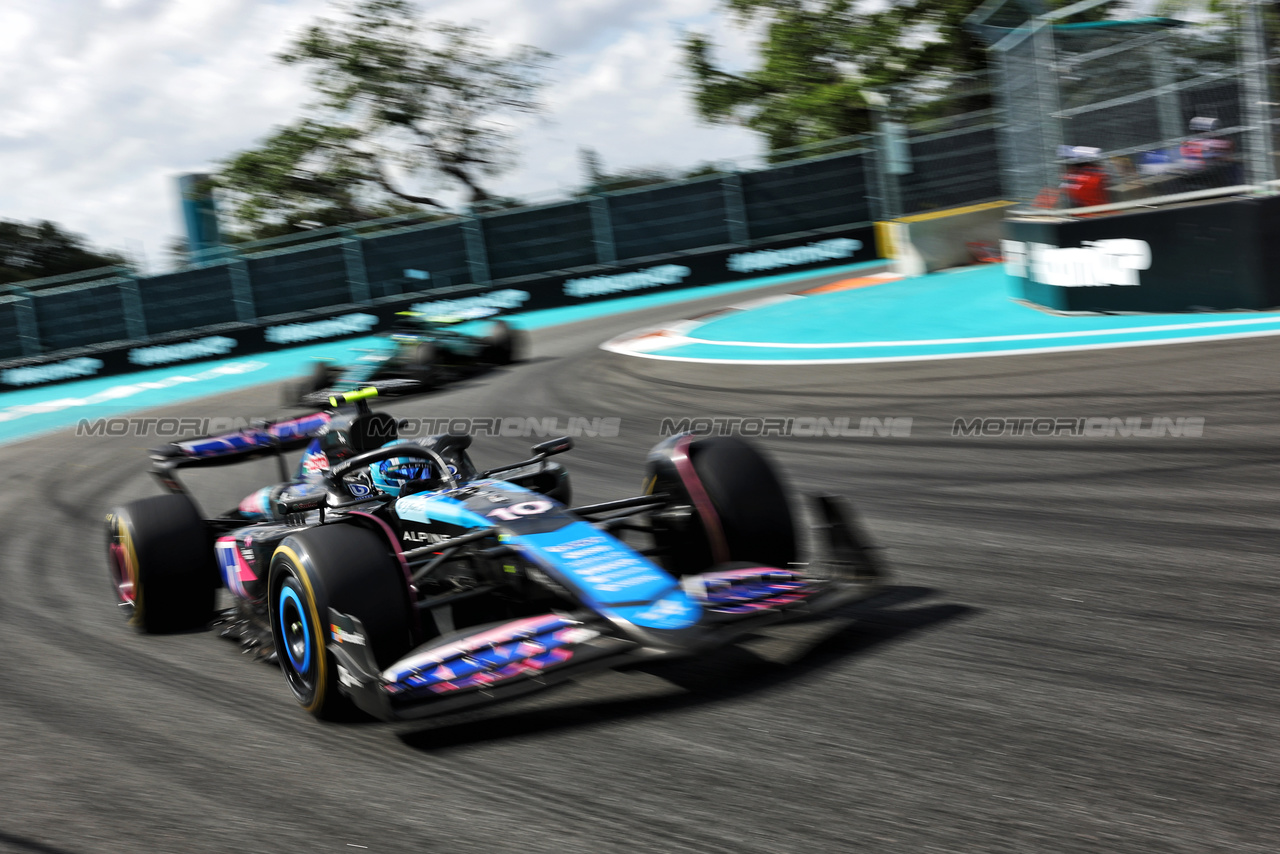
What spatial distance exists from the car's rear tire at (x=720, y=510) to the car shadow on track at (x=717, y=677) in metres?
0.38

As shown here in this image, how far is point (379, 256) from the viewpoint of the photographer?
2220 cm

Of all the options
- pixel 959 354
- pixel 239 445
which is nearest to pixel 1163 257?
pixel 959 354

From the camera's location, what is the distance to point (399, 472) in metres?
4.93

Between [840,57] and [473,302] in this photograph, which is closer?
[473,302]

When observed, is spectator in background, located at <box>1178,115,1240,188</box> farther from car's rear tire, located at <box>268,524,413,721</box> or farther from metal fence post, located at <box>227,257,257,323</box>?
metal fence post, located at <box>227,257,257,323</box>

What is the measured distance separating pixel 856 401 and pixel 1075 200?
3789mm

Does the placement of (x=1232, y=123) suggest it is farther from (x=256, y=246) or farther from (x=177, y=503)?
(x=256, y=246)

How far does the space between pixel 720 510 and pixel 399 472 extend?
1.48m

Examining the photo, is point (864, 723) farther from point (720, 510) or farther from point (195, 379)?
point (195, 379)

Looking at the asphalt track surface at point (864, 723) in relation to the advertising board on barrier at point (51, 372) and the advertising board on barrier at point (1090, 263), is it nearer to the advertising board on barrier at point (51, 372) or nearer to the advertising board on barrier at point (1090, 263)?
the advertising board on barrier at point (1090, 263)

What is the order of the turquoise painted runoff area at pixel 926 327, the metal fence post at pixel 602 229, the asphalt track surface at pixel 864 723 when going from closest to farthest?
the asphalt track surface at pixel 864 723
the turquoise painted runoff area at pixel 926 327
the metal fence post at pixel 602 229

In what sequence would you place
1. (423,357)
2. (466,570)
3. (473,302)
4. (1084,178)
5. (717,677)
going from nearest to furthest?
(717,677)
(466,570)
(1084,178)
(423,357)
(473,302)

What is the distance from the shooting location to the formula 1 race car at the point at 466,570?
3514 mm

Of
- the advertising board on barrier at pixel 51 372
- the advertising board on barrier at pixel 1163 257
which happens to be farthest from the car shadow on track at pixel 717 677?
the advertising board on barrier at pixel 51 372
